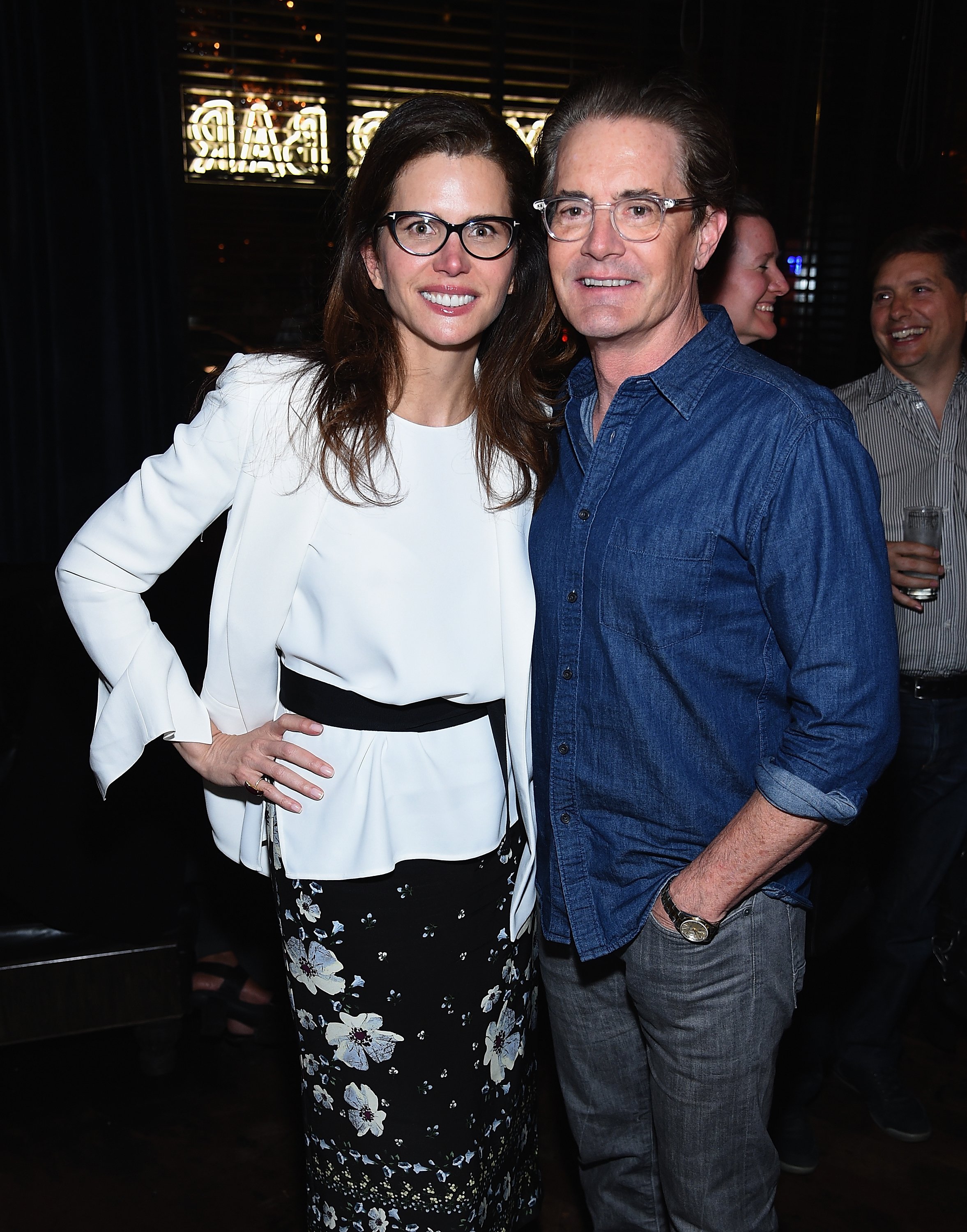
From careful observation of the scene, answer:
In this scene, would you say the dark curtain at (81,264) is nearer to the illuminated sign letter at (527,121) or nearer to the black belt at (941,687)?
the illuminated sign letter at (527,121)

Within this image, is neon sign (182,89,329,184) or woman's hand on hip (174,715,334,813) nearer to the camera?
woman's hand on hip (174,715,334,813)

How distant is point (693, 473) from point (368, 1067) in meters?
1.05

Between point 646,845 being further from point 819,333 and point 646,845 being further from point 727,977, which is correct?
point 819,333

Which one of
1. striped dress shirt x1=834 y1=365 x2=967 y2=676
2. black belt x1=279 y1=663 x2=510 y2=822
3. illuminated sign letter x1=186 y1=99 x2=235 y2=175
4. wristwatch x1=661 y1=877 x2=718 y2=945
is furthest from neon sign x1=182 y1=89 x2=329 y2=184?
wristwatch x1=661 y1=877 x2=718 y2=945

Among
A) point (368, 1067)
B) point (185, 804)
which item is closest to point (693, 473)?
point (368, 1067)

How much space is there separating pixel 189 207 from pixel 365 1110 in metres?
4.34

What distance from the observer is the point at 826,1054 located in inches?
102

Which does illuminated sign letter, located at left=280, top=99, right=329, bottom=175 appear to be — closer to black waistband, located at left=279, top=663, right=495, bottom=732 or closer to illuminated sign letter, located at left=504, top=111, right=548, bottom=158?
illuminated sign letter, located at left=504, top=111, right=548, bottom=158

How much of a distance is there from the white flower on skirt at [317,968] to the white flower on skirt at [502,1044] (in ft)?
0.93

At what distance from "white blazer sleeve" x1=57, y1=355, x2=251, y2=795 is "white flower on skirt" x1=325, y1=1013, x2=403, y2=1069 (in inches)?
20.1

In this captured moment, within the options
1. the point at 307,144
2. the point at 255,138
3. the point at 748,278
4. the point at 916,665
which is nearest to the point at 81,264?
the point at 255,138

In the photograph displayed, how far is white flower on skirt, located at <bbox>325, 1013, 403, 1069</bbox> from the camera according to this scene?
1.65 metres

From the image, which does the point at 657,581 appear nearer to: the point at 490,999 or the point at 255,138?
the point at 490,999

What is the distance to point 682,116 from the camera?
4.81ft
